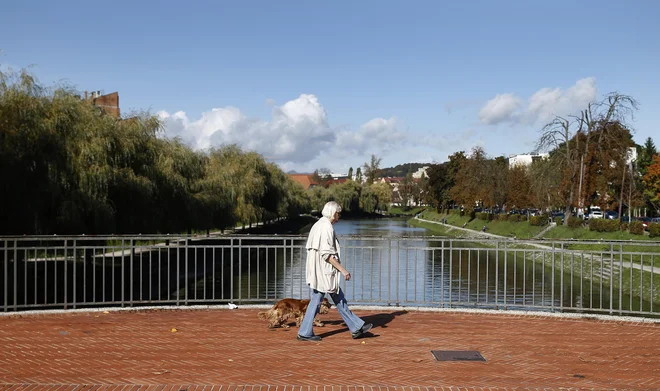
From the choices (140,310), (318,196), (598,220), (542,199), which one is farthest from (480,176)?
(140,310)

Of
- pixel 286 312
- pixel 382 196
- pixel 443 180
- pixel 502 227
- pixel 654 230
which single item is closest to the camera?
pixel 286 312

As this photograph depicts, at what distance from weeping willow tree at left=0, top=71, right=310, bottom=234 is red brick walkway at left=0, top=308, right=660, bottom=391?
33.6 ft

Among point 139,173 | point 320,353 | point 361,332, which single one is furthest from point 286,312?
point 139,173

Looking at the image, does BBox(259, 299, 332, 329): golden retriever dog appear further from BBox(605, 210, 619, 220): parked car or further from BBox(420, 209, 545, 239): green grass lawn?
BBox(605, 210, 619, 220): parked car

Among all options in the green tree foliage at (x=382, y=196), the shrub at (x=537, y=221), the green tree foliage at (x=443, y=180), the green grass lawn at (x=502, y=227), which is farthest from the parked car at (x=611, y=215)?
the green tree foliage at (x=382, y=196)

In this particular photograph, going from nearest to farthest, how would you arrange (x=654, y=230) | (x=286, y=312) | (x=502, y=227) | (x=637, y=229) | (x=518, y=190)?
(x=286, y=312) → (x=654, y=230) → (x=637, y=229) → (x=502, y=227) → (x=518, y=190)

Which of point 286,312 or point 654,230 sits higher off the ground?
point 286,312

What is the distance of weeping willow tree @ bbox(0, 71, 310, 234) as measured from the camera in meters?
19.2

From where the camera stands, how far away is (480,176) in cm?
6762

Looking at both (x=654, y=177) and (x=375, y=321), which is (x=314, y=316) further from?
(x=654, y=177)

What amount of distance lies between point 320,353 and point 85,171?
16.0 metres

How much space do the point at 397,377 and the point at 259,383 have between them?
140 cm

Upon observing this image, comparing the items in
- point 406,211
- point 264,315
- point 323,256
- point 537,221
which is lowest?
point 406,211

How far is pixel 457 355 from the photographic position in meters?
7.81
